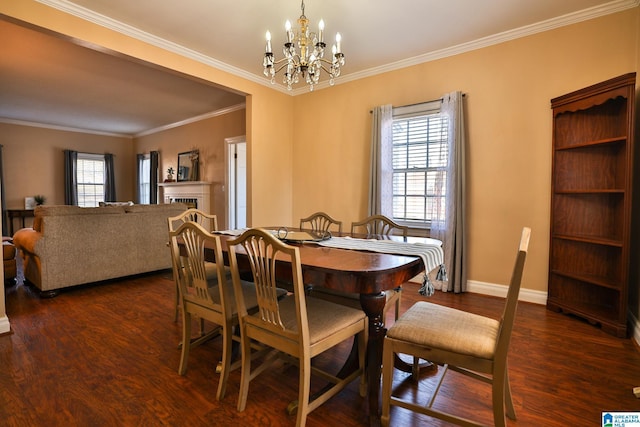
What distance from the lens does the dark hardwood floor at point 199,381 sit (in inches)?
62.8

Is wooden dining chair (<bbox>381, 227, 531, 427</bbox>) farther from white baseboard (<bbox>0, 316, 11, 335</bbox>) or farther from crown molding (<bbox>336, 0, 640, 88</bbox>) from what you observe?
white baseboard (<bbox>0, 316, 11, 335</bbox>)

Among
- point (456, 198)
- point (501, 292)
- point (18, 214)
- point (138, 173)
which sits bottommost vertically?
point (501, 292)

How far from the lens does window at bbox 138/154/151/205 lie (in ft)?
26.4

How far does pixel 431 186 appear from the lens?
3.73 m

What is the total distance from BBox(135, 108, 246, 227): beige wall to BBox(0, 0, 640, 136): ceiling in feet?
2.80

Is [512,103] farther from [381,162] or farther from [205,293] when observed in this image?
[205,293]

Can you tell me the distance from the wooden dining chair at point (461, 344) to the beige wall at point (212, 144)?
194 inches

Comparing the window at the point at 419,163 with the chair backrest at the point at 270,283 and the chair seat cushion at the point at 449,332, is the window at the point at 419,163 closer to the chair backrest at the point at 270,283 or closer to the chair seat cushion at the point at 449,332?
the chair seat cushion at the point at 449,332

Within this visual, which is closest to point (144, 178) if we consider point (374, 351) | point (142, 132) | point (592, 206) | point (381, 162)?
point (142, 132)

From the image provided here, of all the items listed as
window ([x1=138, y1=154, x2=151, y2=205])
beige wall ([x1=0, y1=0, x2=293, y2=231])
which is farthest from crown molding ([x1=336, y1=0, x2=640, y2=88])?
window ([x1=138, y1=154, x2=151, y2=205])

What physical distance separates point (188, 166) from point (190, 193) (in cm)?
61

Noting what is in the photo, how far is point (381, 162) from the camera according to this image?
13.0 feet

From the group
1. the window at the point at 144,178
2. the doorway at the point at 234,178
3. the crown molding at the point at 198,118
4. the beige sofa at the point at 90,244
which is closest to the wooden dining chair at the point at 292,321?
the beige sofa at the point at 90,244

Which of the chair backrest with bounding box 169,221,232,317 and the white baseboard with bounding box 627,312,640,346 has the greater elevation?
the chair backrest with bounding box 169,221,232,317
